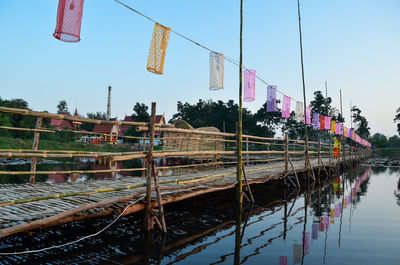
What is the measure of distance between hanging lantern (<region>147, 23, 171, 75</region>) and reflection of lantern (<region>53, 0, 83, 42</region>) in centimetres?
167

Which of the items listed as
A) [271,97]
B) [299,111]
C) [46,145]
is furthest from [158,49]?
[46,145]

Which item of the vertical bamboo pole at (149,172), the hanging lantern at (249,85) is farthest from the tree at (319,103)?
the vertical bamboo pole at (149,172)

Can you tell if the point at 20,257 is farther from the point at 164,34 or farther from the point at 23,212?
the point at 164,34

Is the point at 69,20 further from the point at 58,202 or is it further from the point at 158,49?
the point at 58,202

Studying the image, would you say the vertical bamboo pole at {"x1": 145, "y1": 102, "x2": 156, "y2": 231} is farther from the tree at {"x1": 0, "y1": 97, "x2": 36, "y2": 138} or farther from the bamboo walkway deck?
the tree at {"x1": 0, "y1": 97, "x2": 36, "y2": 138}

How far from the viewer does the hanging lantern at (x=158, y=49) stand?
19.3ft

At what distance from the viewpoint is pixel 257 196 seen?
26.0ft

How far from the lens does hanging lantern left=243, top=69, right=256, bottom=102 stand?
912 cm

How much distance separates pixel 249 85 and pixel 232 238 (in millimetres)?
6053

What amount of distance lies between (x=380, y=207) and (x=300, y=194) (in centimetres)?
217

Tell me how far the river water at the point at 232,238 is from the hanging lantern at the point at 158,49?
3.14 meters

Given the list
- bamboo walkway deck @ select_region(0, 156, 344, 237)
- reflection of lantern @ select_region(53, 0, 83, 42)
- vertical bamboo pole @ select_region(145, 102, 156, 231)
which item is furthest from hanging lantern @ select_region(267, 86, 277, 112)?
reflection of lantern @ select_region(53, 0, 83, 42)

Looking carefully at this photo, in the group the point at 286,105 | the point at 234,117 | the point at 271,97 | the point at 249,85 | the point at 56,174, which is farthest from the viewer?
the point at 234,117

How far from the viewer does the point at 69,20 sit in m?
4.40
